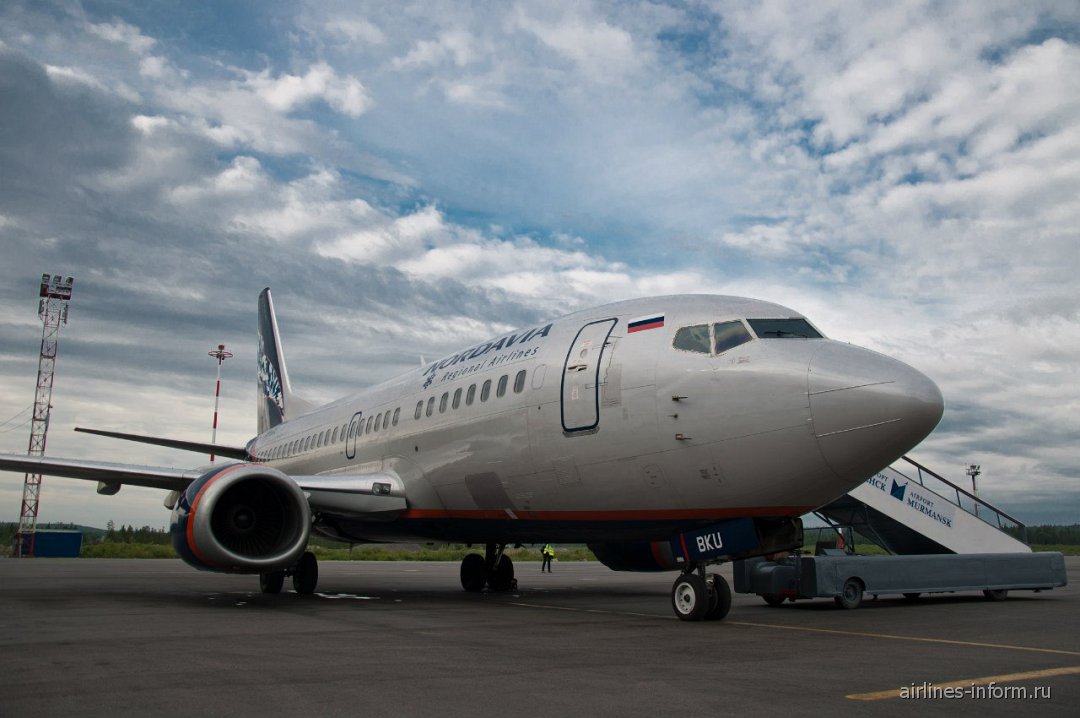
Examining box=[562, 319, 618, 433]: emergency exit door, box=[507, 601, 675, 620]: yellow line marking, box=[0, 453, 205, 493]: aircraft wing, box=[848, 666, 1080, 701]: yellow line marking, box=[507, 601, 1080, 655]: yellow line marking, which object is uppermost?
box=[562, 319, 618, 433]: emergency exit door

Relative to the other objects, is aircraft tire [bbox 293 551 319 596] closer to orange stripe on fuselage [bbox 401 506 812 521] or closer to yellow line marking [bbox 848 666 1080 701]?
orange stripe on fuselage [bbox 401 506 812 521]

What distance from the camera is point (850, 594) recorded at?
13125 mm

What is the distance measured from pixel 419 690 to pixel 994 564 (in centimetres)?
1320

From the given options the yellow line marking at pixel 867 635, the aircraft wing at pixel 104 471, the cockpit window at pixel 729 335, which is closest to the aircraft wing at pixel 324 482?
the aircraft wing at pixel 104 471

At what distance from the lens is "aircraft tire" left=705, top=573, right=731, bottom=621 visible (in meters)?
9.98

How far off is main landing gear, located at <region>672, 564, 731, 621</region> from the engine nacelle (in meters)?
5.69

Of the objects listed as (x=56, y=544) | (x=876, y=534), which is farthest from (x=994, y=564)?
(x=56, y=544)

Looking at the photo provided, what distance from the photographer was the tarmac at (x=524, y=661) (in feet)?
16.8

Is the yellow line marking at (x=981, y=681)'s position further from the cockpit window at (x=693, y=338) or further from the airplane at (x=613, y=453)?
the cockpit window at (x=693, y=338)

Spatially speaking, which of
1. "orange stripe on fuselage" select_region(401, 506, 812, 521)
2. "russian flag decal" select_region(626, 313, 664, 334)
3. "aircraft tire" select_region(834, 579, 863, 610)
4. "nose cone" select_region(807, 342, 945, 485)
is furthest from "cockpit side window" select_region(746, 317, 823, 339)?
"aircraft tire" select_region(834, 579, 863, 610)

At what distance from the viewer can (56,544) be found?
1882 inches

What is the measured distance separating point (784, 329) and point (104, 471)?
11790mm

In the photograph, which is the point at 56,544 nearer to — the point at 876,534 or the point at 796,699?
the point at 876,534

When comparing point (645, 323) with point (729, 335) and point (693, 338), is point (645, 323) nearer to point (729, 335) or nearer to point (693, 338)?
point (693, 338)
